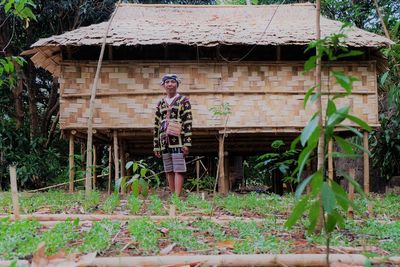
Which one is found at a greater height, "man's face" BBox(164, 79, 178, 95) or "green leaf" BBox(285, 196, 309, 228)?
"man's face" BBox(164, 79, 178, 95)

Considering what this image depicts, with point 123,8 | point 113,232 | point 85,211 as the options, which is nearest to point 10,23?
point 123,8

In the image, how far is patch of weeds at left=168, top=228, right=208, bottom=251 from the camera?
2.95 m

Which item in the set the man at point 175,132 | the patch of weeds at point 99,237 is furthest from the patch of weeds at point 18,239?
the man at point 175,132

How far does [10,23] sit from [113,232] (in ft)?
38.4

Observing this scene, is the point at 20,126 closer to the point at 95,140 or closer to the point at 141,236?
the point at 95,140

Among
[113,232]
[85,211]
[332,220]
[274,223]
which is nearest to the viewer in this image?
[332,220]

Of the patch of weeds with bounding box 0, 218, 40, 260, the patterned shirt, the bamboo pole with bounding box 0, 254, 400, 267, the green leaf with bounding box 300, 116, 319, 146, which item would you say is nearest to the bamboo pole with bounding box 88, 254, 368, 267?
the bamboo pole with bounding box 0, 254, 400, 267

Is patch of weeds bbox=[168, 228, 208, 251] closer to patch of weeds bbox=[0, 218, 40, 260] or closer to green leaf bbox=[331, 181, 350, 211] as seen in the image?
patch of weeds bbox=[0, 218, 40, 260]

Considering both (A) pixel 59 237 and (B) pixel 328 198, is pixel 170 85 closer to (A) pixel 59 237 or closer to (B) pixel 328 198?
(A) pixel 59 237

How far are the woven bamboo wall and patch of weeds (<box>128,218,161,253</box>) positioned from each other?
5230 millimetres

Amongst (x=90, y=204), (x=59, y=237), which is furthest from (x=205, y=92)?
(x=59, y=237)

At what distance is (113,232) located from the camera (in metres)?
3.27

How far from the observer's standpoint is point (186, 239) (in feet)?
10.0

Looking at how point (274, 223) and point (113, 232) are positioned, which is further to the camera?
point (274, 223)
